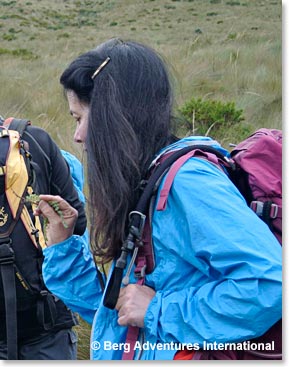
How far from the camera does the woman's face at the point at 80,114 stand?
4.88ft

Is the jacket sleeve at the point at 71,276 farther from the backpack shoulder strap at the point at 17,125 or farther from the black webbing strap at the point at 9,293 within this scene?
the backpack shoulder strap at the point at 17,125

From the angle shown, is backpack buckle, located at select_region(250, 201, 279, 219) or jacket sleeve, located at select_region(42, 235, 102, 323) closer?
backpack buckle, located at select_region(250, 201, 279, 219)

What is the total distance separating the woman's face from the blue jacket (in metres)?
0.33

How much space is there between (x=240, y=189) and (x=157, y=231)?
251mm

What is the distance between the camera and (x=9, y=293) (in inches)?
73.8

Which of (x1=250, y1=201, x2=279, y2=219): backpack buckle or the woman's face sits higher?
the woman's face

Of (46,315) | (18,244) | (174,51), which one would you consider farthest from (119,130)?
(174,51)

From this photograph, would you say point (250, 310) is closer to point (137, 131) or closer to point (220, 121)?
point (137, 131)

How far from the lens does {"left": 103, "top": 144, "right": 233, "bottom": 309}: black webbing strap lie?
1.30 metres

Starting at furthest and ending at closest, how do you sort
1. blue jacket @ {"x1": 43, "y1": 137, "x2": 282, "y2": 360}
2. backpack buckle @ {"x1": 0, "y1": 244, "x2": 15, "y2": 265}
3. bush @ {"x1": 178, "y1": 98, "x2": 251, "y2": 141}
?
1. bush @ {"x1": 178, "y1": 98, "x2": 251, "y2": 141}
2. backpack buckle @ {"x1": 0, "y1": 244, "x2": 15, "y2": 265}
3. blue jacket @ {"x1": 43, "y1": 137, "x2": 282, "y2": 360}

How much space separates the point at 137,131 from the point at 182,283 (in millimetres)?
378

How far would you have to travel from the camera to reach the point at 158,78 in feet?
4.84

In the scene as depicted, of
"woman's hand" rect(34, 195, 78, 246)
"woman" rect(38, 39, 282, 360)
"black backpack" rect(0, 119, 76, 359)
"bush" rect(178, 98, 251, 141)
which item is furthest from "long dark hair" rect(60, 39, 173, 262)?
"bush" rect(178, 98, 251, 141)

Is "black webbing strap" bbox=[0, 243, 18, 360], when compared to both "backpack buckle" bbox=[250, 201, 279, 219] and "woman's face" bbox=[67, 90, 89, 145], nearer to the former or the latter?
"woman's face" bbox=[67, 90, 89, 145]
